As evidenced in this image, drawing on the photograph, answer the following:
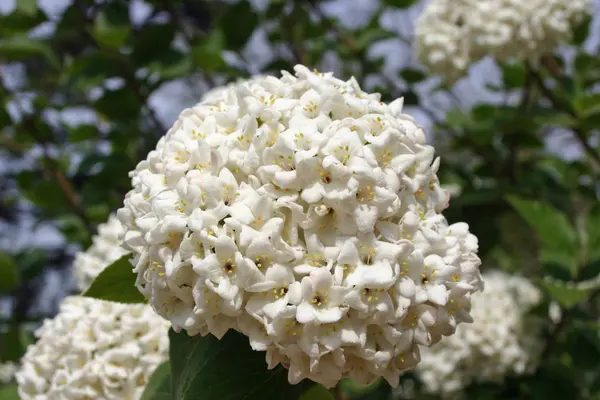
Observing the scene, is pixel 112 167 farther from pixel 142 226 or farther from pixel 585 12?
pixel 585 12

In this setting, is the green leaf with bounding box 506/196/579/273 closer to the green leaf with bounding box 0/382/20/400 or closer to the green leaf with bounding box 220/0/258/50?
the green leaf with bounding box 220/0/258/50

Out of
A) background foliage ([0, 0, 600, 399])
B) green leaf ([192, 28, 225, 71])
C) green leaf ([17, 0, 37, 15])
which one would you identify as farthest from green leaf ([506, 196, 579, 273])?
green leaf ([17, 0, 37, 15])

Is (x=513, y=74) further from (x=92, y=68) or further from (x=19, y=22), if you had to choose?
→ (x=19, y=22)

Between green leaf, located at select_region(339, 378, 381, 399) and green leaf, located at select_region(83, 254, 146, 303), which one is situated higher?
green leaf, located at select_region(83, 254, 146, 303)

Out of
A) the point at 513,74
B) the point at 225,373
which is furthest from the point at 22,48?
the point at 513,74

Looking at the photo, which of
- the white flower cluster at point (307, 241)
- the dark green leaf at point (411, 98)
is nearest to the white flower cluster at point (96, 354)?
the white flower cluster at point (307, 241)

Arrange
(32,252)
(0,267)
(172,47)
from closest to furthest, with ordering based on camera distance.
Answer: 1. (0,267)
2. (172,47)
3. (32,252)

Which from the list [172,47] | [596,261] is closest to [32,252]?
[172,47]
